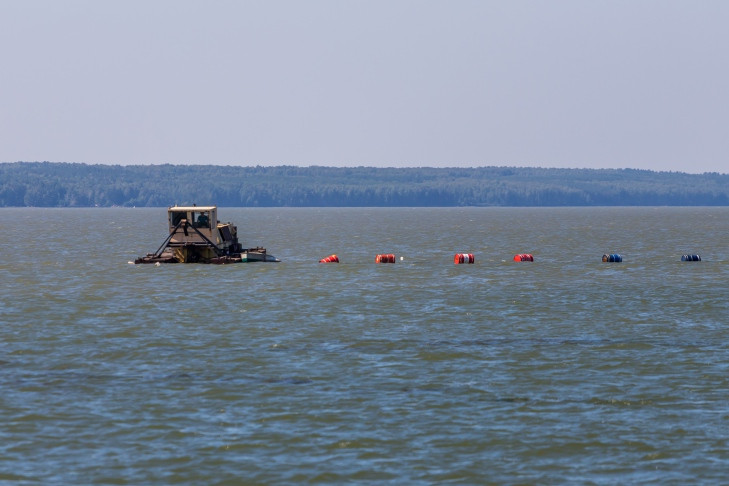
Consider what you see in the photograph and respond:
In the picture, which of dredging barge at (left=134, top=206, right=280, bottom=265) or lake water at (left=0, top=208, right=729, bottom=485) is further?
dredging barge at (left=134, top=206, right=280, bottom=265)

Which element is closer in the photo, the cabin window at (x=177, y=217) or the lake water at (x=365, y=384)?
the lake water at (x=365, y=384)

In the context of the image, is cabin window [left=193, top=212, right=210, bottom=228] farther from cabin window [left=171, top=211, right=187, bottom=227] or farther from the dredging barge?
cabin window [left=171, top=211, right=187, bottom=227]

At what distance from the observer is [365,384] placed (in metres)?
34.4

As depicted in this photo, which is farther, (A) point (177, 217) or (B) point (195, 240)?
(B) point (195, 240)

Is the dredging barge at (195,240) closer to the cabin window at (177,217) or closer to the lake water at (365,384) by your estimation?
the cabin window at (177,217)

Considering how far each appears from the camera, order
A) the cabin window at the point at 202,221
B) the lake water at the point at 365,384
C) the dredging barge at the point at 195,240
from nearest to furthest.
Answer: the lake water at the point at 365,384, the cabin window at the point at 202,221, the dredging barge at the point at 195,240

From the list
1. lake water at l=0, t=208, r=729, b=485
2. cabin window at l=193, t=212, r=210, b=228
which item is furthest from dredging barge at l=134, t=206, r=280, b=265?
lake water at l=0, t=208, r=729, b=485

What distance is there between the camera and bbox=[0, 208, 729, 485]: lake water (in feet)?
84.0

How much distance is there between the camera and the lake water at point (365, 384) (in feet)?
84.0

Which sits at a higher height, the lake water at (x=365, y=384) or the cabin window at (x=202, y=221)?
the cabin window at (x=202, y=221)

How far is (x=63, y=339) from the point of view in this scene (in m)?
45.3

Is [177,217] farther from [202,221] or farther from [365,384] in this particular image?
[365,384]

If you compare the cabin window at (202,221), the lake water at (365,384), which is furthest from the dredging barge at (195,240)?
the lake water at (365,384)

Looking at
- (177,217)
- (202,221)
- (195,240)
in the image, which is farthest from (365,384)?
(195,240)
